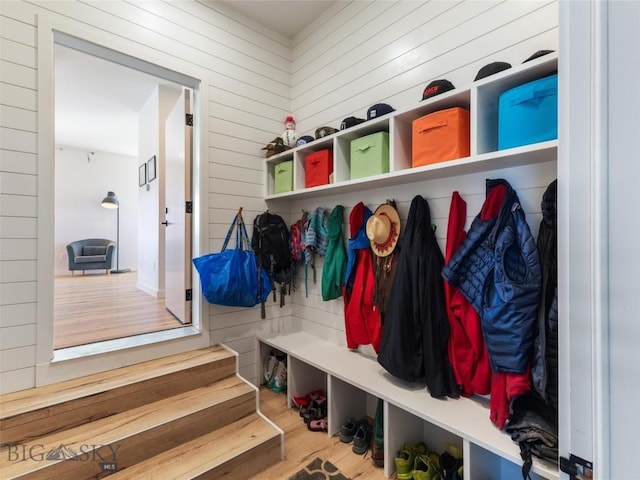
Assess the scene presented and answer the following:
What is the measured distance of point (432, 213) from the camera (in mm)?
1799

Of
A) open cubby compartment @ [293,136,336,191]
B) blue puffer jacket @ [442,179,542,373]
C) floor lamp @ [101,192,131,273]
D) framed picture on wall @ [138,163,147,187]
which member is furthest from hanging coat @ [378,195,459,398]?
floor lamp @ [101,192,131,273]

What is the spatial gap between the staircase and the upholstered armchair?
5496 mm

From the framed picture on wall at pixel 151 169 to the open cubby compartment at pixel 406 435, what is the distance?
3997 mm

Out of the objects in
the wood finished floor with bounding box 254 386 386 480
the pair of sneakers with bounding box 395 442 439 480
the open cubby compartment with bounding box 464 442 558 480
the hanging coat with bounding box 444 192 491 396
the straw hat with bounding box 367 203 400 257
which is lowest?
the wood finished floor with bounding box 254 386 386 480

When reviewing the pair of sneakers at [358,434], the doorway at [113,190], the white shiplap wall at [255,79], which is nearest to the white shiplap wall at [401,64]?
the white shiplap wall at [255,79]

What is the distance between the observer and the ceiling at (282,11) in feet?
7.87

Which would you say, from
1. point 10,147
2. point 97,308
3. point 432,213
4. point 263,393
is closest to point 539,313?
point 432,213

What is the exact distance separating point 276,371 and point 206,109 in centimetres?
218

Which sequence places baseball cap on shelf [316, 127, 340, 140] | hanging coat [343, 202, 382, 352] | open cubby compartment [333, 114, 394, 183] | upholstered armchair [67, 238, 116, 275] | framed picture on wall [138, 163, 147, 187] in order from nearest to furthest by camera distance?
1. open cubby compartment [333, 114, 394, 183]
2. hanging coat [343, 202, 382, 352]
3. baseball cap on shelf [316, 127, 340, 140]
4. framed picture on wall [138, 163, 147, 187]
5. upholstered armchair [67, 238, 116, 275]

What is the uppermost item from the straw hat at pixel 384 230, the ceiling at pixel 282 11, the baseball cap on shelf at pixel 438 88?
Result: the ceiling at pixel 282 11

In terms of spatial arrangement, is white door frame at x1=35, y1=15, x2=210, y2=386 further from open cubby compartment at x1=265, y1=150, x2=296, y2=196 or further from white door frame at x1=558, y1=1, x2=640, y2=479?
white door frame at x1=558, y1=1, x2=640, y2=479

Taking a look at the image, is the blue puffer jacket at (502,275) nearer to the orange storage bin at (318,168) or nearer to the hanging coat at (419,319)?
the hanging coat at (419,319)

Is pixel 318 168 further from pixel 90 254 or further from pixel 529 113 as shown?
pixel 90 254

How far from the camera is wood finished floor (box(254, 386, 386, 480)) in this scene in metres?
1.62
